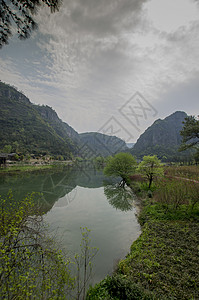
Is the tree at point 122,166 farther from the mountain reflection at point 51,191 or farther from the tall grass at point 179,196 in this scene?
the tall grass at point 179,196

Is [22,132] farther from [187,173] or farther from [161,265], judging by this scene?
[161,265]

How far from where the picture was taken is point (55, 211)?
14.8 metres

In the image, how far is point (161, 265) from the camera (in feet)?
19.4

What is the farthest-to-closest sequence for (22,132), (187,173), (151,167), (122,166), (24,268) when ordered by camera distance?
1. (22,132)
2. (122,166)
3. (187,173)
4. (151,167)
5. (24,268)

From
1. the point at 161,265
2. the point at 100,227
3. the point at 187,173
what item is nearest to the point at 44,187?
the point at 100,227

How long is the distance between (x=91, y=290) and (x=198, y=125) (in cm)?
1816

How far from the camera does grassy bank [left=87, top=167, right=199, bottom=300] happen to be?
4.47m

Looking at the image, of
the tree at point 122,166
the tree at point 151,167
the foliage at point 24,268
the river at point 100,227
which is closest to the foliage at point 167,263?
the river at point 100,227

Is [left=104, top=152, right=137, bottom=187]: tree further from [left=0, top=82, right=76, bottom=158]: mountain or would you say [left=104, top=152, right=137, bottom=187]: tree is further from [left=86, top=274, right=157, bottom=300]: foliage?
[left=0, top=82, right=76, bottom=158]: mountain

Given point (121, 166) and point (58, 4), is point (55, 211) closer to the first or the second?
point (58, 4)

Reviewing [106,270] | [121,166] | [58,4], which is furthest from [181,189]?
[121,166]

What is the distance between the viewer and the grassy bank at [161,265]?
4469 millimetres

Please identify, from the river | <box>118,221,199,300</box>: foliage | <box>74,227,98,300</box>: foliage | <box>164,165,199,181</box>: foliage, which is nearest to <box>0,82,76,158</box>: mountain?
the river

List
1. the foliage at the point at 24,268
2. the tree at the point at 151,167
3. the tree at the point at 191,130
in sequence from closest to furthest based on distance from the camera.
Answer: the foliage at the point at 24,268 < the tree at the point at 191,130 < the tree at the point at 151,167
